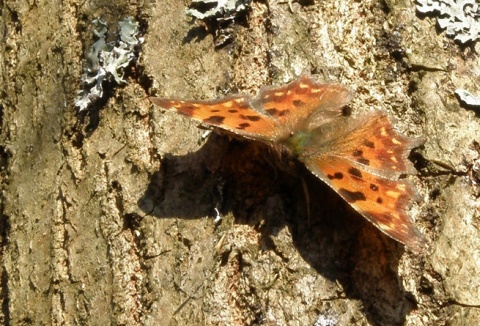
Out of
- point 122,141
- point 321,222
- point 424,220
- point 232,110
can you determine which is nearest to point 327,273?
point 321,222

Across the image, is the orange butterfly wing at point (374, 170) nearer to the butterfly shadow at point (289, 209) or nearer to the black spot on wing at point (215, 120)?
the butterfly shadow at point (289, 209)

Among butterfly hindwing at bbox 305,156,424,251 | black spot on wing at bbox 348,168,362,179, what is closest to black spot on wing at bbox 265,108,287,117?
butterfly hindwing at bbox 305,156,424,251

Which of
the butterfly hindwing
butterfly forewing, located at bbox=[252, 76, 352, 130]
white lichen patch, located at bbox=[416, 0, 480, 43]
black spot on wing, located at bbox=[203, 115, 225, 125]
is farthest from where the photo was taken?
white lichen patch, located at bbox=[416, 0, 480, 43]

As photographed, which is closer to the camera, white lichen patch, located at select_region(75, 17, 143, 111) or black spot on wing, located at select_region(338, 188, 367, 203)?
black spot on wing, located at select_region(338, 188, 367, 203)

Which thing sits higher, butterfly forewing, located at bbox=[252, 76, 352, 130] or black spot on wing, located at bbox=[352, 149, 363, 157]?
butterfly forewing, located at bbox=[252, 76, 352, 130]

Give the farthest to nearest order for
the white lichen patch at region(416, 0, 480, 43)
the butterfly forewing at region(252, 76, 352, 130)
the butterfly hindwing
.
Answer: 1. the white lichen patch at region(416, 0, 480, 43)
2. the butterfly forewing at region(252, 76, 352, 130)
3. the butterfly hindwing

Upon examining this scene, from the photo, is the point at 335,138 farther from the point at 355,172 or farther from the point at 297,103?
the point at 355,172

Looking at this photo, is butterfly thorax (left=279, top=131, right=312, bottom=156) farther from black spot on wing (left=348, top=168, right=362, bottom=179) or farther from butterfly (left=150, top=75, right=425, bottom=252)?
black spot on wing (left=348, top=168, right=362, bottom=179)

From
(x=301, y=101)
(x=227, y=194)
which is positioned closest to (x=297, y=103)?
(x=301, y=101)
